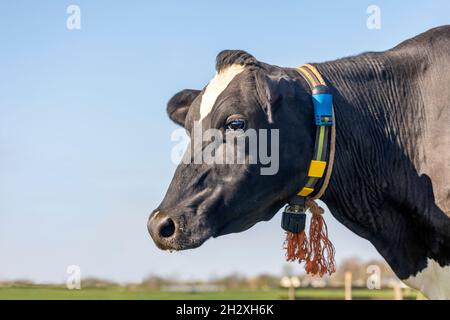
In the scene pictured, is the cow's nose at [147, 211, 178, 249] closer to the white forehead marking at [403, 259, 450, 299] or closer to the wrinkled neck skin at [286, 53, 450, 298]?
the wrinkled neck skin at [286, 53, 450, 298]

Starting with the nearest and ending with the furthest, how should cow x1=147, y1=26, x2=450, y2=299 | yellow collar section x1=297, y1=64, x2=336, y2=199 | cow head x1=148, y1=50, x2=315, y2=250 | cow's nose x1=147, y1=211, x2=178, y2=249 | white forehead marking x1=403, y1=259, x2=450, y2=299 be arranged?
cow's nose x1=147, y1=211, x2=178, y2=249 < cow head x1=148, y1=50, x2=315, y2=250 < cow x1=147, y1=26, x2=450, y2=299 < yellow collar section x1=297, y1=64, x2=336, y2=199 < white forehead marking x1=403, y1=259, x2=450, y2=299

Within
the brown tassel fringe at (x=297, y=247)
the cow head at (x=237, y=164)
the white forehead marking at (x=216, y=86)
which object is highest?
the white forehead marking at (x=216, y=86)

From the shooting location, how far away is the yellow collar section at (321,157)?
5.33m

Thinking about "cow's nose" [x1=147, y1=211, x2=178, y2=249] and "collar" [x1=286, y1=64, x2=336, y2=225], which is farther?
"collar" [x1=286, y1=64, x2=336, y2=225]

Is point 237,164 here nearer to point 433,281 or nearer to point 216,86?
point 216,86

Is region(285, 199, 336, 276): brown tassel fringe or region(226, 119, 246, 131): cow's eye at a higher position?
region(226, 119, 246, 131): cow's eye

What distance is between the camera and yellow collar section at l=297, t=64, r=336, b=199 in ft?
17.5

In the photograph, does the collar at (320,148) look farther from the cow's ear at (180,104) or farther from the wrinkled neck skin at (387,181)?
the cow's ear at (180,104)

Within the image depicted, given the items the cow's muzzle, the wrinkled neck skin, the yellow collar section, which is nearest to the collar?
the yellow collar section

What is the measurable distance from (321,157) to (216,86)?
101 cm

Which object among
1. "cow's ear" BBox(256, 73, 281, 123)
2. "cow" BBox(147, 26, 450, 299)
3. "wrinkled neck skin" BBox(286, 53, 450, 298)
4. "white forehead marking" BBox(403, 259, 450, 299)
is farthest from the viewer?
"white forehead marking" BBox(403, 259, 450, 299)

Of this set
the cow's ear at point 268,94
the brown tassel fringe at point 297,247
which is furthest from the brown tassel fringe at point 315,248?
the cow's ear at point 268,94

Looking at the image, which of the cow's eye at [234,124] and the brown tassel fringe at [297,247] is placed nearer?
the cow's eye at [234,124]

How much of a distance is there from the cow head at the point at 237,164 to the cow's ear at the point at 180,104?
26.7 inches
